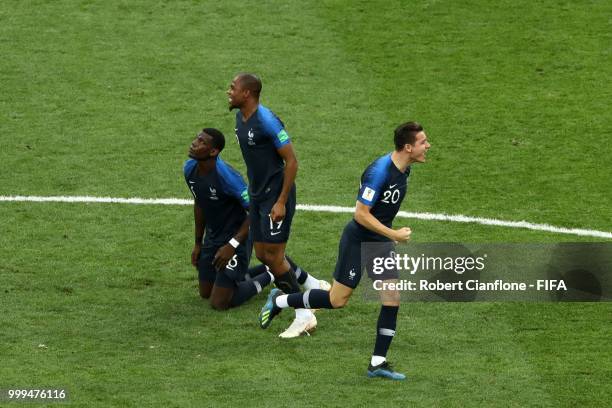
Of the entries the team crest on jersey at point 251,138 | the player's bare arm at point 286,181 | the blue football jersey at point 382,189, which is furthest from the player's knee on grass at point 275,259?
the blue football jersey at point 382,189

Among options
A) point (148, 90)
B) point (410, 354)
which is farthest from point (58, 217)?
point (410, 354)

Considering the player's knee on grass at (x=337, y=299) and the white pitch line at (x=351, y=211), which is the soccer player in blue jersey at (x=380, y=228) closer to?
the player's knee on grass at (x=337, y=299)

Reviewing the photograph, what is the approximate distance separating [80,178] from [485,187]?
5.40 meters

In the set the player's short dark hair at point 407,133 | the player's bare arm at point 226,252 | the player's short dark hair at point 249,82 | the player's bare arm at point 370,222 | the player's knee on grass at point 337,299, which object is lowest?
the player's bare arm at point 226,252

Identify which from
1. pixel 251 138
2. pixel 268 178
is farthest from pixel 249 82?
pixel 268 178

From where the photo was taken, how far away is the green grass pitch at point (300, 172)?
46.2 ft

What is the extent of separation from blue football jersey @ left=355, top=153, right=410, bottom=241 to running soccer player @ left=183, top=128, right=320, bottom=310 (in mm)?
2107

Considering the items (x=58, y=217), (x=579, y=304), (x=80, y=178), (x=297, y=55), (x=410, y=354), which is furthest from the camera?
(x=297, y=55)

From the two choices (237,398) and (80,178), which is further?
(80,178)

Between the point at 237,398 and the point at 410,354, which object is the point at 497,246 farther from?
the point at 237,398

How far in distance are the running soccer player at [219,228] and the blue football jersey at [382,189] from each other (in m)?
2.11

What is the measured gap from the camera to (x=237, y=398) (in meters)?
13.4

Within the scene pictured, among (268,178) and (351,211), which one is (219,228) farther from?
(351,211)

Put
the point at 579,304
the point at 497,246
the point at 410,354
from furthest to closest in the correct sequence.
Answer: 1. the point at 497,246
2. the point at 579,304
3. the point at 410,354
